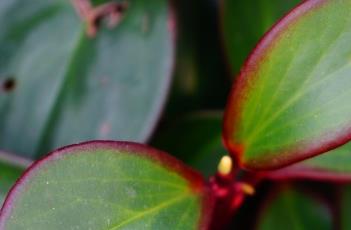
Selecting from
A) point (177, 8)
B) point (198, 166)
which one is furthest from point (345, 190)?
point (177, 8)

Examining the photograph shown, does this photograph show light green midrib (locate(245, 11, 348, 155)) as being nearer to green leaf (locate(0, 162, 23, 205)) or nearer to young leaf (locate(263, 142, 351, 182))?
young leaf (locate(263, 142, 351, 182))

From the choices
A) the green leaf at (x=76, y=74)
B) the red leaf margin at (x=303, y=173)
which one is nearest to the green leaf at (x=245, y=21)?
the green leaf at (x=76, y=74)

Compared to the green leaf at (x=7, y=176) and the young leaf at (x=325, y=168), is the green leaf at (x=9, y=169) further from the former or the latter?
the young leaf at (x=325, y=168)

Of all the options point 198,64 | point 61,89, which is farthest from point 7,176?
point 198,64

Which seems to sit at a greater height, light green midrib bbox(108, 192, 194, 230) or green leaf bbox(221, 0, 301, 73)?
light green midrib bbox(108, 192, 194, 230)

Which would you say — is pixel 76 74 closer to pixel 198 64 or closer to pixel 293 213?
pixel 198 64

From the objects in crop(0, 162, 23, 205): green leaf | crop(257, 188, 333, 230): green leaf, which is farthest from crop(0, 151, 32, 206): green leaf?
crop(257, 188, 333, 230): green leaf

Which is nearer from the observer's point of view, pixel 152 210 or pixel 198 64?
→ pixel 152 210
